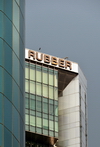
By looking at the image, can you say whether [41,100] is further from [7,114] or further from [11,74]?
[7,114]

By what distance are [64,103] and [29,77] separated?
11030mm

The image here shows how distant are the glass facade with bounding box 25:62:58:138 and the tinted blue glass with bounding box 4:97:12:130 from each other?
201 feet

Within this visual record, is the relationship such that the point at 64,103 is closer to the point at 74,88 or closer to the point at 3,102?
the point at 74,88

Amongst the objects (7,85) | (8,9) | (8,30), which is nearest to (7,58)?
(7,85)

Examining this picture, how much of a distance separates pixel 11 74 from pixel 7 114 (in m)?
3.99

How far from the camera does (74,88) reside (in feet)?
396

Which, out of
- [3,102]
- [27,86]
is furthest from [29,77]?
[3,102]

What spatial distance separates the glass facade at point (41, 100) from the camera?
112 metres

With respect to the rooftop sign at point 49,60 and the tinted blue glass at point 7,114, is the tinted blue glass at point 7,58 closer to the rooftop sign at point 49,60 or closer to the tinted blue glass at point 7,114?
the tinted blue glass at point 7,114

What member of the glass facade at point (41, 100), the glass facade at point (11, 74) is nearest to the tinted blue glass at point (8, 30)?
the glass facade at point (11, 74)

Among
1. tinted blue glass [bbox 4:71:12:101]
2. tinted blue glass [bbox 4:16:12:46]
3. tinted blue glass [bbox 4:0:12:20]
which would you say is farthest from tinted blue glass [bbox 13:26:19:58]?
tinted blue glass [bbox 4:71:12:101]

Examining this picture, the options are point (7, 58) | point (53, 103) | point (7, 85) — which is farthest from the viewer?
point (53, 103)

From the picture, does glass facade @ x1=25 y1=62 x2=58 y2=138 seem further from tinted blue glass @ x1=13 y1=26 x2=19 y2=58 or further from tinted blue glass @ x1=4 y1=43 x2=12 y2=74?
tinted blue glass @ x1=4 y1=43 x2=12 y2=74

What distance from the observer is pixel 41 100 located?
379ft
